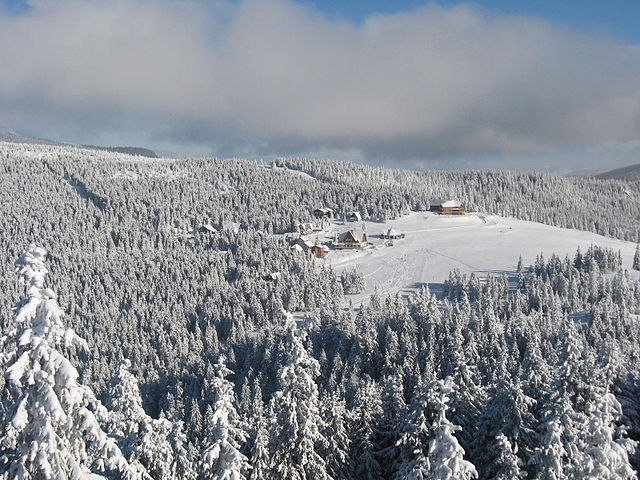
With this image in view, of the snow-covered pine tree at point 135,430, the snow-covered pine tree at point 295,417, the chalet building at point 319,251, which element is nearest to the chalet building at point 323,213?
the chalet building at point 319,251

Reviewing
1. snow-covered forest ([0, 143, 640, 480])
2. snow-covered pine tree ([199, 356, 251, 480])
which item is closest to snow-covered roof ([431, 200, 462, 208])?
snow-covered forest ([0, 143, 640, 480])

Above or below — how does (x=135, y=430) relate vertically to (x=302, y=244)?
below

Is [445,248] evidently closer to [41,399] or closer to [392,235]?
[392,235]

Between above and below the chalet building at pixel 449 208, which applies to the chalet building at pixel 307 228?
below

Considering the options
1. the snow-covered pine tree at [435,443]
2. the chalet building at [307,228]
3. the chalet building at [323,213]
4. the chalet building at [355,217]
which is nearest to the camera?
the snow-covered pine tree at [435,443]

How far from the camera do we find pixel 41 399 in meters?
11.8

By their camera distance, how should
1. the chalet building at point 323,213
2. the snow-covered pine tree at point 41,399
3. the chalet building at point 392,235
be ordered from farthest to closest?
the chalet building at point 323,213
the chalet building at point 392,235
the snow-covered pine tree at point 41,399

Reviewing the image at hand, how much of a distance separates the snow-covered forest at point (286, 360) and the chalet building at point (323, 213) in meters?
6.65

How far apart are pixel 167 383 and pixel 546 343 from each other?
64.1 meters

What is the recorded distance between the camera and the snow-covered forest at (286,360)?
1278 cm

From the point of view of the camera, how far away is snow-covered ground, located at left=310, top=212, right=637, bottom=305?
4840 inches

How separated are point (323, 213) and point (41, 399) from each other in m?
174

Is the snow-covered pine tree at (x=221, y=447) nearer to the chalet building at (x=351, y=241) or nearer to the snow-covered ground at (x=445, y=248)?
the snow-covered ground at (x=445, y=248)

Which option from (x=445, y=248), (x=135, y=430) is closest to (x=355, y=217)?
(x=445, y=248)
